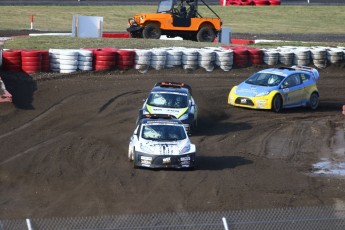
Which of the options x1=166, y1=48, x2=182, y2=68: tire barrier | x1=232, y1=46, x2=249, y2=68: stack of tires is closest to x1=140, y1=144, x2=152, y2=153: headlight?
x1=166, y1=48, x2=182, y2=68: tire barrier

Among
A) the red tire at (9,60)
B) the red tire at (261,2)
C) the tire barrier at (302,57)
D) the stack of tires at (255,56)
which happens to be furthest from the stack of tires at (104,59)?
the red tire at (261,2)

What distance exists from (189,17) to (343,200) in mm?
23105

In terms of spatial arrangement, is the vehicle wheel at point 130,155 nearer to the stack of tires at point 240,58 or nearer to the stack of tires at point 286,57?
the stack of tires at point 240,58

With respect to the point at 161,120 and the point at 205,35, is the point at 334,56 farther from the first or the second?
the point at 161,120

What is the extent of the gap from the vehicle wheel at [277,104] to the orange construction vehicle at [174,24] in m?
11.6

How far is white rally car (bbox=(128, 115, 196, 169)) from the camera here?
22109 mm

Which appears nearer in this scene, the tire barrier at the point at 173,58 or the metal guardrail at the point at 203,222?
the metal guardrail at the point at 203,222

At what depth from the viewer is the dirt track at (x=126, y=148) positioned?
1944 cm

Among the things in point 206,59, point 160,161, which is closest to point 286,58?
point 206,59

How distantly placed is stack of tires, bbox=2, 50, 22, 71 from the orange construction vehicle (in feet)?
33.2

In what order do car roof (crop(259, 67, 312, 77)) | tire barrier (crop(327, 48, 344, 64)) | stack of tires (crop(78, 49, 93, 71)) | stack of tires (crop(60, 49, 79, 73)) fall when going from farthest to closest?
1. tire barrier (crop(327, 48, 344, 64))
2. stack of tires (crop(78, 49, 93, 71))
3. stack of tires (crop(60, 49, 79, 73))
4. car roof (crop(259, 67, 312, 77))

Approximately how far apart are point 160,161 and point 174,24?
67.2ft

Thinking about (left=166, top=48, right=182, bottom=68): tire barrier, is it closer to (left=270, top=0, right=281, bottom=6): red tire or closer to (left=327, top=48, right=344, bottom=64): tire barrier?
(left=327, top=48, right=344, bottom=64): tire barrier

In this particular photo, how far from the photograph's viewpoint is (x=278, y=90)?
102 feet
